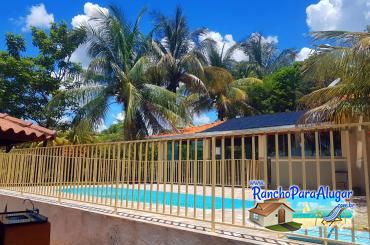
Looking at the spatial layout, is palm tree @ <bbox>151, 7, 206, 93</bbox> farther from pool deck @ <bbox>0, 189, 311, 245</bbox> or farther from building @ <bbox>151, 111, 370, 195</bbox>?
building @ <bbox>151, 111, 370, 195</bbox>

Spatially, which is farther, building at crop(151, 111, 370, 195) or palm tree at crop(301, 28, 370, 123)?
palm tree at crop(301, 28, 370, 123)

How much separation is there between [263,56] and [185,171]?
99.2 feet

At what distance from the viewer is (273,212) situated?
438cm

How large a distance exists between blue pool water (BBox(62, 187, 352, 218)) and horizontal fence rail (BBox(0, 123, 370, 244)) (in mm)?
18

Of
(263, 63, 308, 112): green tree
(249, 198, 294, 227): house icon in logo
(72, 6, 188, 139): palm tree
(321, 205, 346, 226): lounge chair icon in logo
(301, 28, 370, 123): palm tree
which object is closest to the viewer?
(321, 205, 346, 226): lounge chair icon in logo

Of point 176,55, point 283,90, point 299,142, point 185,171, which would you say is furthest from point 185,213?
point 283,90

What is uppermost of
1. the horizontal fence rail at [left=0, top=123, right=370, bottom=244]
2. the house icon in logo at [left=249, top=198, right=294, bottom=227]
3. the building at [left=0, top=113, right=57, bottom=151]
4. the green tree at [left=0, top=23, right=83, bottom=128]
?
the green tree at [left=0, top=23, right=83, bottom=128]

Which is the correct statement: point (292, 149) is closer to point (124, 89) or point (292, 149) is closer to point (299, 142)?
point (299, 142)

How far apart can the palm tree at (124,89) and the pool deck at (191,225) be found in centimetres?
1234

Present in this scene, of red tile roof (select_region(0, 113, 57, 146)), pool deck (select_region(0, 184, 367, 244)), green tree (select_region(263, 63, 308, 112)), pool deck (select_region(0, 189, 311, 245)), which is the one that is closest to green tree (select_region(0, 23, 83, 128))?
pool deck (select_region(0, 184, 367, 244))

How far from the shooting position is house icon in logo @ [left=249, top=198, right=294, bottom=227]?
4.36m

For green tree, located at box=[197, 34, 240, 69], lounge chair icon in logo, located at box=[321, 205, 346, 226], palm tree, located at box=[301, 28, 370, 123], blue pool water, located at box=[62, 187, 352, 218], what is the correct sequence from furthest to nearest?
green tree, located at box=[197, 34, 240, 69], palm tree, located at box=[301, 28, 370, 123], blue pool water, located at box=[62, 187, 352, 218], lounge chair icon in logo, located at box=[321, 205, 346, 226]

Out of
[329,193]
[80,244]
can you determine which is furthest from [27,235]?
[329,193]

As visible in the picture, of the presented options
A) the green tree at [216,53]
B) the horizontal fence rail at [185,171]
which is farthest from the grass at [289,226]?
the green tree at [216,53]
